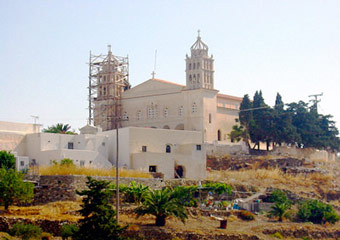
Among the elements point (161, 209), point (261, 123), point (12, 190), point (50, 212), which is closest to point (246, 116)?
point (261, 123)

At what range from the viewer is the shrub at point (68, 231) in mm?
26247

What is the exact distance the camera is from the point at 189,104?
5756 centimetres

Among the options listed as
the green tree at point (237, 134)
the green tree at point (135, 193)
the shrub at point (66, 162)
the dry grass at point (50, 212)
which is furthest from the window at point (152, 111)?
the dry grass at point (50, 212)

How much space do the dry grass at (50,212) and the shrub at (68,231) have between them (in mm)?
1867

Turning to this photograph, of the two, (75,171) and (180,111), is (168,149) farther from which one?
(75,171)

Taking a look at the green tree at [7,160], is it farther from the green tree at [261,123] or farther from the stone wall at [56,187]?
the green tree at [261,123]

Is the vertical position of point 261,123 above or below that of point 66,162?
above

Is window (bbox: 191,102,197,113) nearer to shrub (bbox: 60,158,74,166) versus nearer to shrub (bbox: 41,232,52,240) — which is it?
shrub (bbox: 60,158,74,166)

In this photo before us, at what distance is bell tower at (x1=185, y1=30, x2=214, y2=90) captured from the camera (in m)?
57.6

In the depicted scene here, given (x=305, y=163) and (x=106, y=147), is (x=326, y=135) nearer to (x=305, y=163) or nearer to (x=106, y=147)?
(x=305, y=163)

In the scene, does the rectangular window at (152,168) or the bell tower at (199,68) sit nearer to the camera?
the rectangular window at (152,168)

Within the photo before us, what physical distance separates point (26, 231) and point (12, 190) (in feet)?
14.8

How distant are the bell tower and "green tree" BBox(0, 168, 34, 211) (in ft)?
93.6

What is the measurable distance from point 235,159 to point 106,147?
44.0 ft
